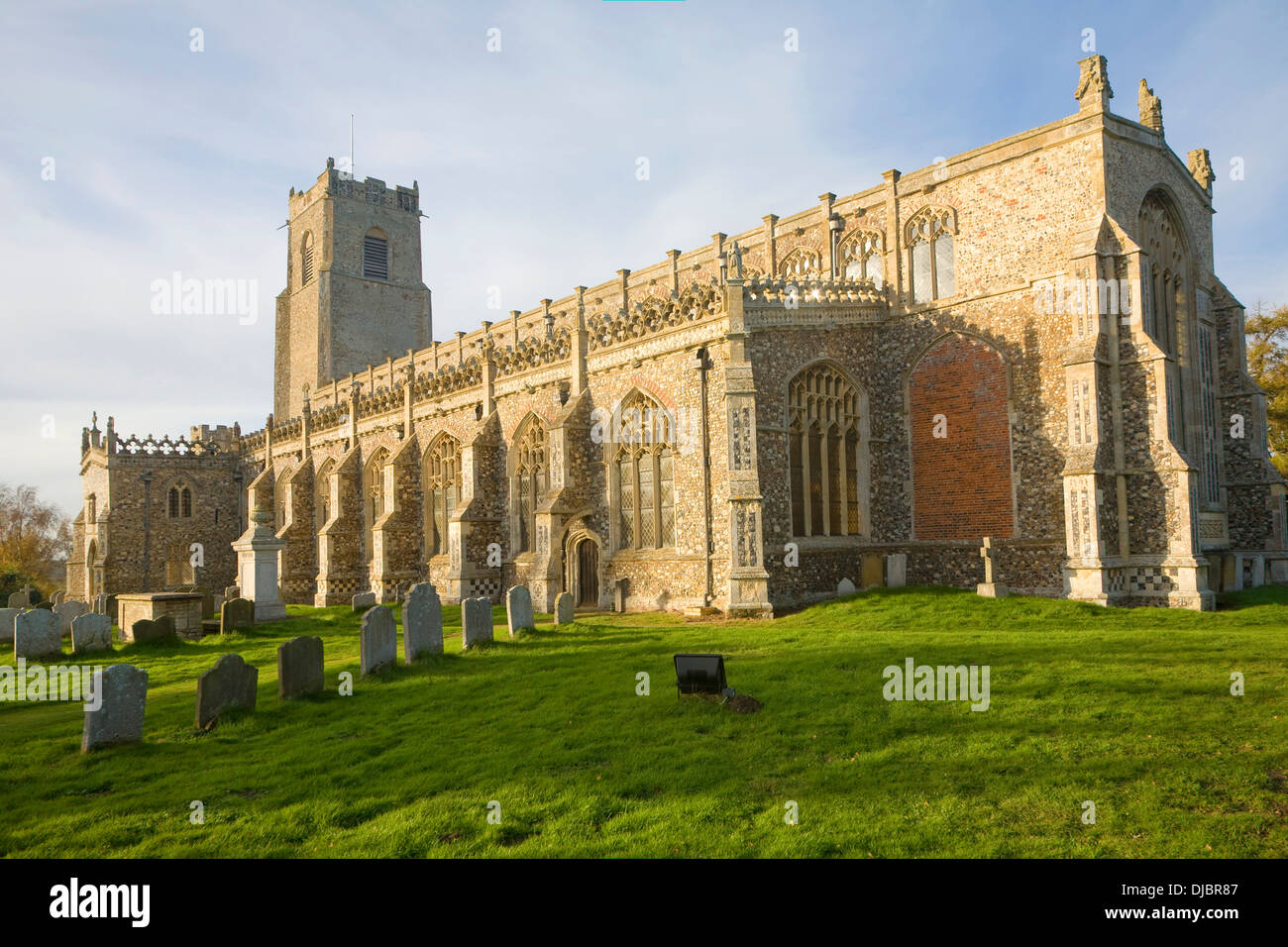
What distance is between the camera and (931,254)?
20.8 meters

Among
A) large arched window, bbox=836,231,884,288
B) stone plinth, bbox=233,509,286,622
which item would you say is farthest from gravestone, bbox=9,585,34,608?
large arched window, bbox=836,231,884,288

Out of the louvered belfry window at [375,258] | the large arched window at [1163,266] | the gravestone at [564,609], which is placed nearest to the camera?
the gravestone at [564,609]

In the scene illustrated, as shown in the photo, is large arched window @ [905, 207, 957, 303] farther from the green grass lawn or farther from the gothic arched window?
the green grass lawn

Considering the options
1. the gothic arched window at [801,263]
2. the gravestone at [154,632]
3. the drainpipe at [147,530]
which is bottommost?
the gravestone at [154,632]

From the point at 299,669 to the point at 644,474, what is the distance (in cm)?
1154

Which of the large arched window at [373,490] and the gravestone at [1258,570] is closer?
the gravestone at [1258,570]

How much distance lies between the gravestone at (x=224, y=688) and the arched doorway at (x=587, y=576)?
41.4ft

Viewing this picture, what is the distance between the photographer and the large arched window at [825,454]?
1942 centimetres

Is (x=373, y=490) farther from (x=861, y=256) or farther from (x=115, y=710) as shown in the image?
(x=115, y=710)

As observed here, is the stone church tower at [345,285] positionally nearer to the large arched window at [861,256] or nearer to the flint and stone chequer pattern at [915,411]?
the flint and stone chequer pattern at [915,411]

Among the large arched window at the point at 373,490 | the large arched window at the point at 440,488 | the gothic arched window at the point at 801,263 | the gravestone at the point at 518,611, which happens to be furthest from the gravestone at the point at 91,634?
the gothic arched window at the point at 801,263

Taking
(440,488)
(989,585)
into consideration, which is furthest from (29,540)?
(989,585)
